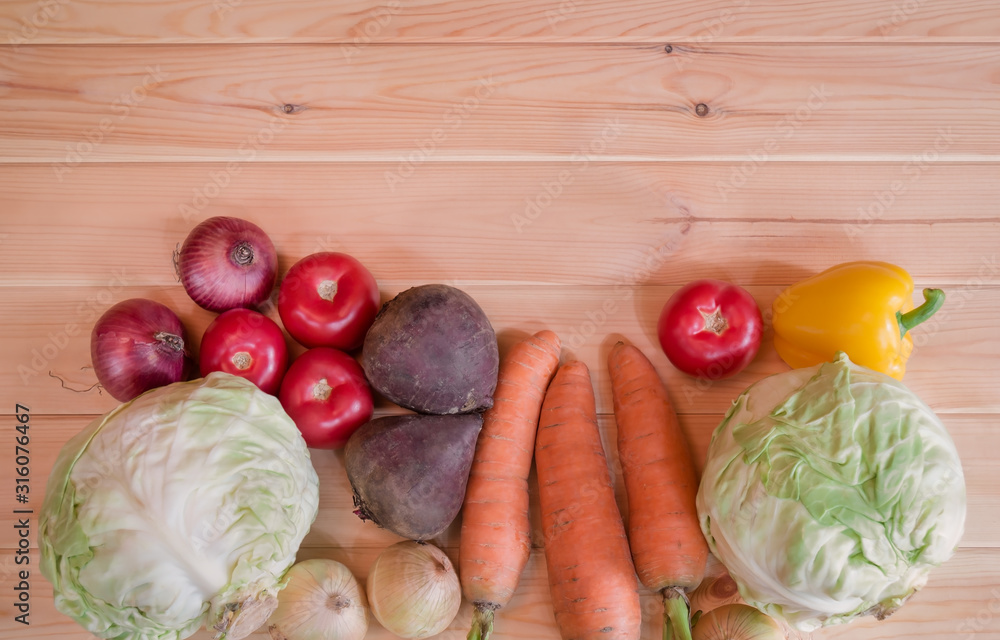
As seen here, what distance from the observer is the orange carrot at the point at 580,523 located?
145 centimetres

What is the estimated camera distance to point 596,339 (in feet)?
5.57

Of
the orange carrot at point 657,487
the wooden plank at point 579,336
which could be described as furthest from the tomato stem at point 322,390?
the orange carrot at point 657,487

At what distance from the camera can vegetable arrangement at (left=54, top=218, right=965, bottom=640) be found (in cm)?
124

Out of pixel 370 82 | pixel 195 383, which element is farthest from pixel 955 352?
pixel 195 383

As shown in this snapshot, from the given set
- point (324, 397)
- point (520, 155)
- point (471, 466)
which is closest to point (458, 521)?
point (471, 466)

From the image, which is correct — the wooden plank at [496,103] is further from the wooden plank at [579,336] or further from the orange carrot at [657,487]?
the orange carrot at [657,487]

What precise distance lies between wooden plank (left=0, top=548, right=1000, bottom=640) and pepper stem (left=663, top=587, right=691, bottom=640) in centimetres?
10

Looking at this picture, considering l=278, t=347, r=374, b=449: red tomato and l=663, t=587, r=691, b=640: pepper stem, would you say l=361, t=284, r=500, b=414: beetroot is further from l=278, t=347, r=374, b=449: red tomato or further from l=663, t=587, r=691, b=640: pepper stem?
l=663, t=587, r=691, b=640: pepper stem

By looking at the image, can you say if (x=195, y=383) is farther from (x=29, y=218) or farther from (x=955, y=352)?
(x=955, y=352)

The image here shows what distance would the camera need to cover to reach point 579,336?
5.57 feet

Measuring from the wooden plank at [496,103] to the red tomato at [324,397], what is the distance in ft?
1.87

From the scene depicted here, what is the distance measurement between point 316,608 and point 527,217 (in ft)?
3.50

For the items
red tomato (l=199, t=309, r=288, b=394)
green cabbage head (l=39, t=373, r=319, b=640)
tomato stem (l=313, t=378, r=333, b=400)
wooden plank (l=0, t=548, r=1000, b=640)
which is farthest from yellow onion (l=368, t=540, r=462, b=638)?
red tomato (l=199, t=309, r=288, b=394)

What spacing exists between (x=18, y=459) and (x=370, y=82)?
4.32 ft
